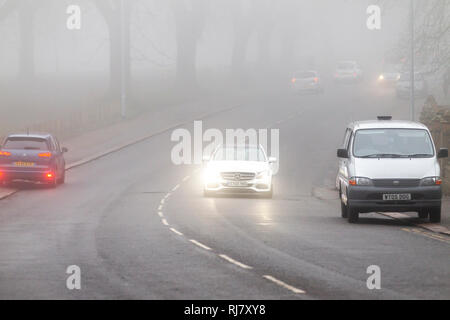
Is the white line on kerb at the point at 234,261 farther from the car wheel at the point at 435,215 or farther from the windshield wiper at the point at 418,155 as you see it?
the windshield wiper at the point at 418,155

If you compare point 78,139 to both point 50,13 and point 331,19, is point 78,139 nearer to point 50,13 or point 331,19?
point 50,13

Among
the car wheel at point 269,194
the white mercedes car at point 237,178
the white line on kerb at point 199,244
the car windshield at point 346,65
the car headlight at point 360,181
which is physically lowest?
the car wheel at point 269,194

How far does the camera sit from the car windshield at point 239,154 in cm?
2889

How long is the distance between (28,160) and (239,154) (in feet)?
21.1

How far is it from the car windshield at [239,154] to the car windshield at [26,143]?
5.62 m

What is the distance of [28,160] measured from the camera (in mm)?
29844

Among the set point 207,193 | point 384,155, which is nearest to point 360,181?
point 384,155

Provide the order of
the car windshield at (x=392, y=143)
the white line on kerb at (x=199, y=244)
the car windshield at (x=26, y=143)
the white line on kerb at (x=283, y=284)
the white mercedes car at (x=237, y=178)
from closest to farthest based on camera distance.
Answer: the white line on kerb at (x=283, y=284) → the white line on kerb at (x=199, y=244) → the car windshield at (x=392, y=143) → the white mercedes car at (x=237, y=178) → the car windshield at (x=26, y=143)

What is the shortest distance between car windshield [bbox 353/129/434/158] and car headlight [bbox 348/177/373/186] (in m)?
0.80

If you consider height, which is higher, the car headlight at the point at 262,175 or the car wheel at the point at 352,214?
the car headlight at the point at 262,175

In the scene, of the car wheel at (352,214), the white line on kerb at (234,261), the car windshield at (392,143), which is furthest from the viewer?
the car windshield at (392,143)

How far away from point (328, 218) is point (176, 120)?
30.8 meters

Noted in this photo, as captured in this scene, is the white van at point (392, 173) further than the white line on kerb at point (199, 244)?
Yes

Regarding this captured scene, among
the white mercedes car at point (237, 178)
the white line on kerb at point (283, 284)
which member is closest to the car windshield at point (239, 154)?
the white mercedes car at point (237, 178)
